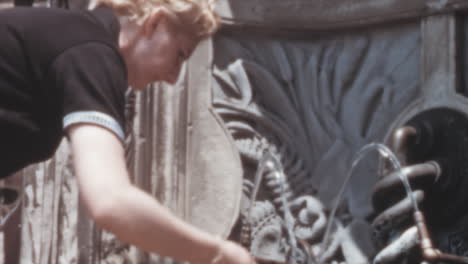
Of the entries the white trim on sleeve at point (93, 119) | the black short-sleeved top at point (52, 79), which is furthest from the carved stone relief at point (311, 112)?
the white trim on sleeve at point (93, 119)

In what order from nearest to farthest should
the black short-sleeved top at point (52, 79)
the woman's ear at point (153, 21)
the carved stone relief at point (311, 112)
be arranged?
1. the black short-sleeved top at point (52, 79)
2. the woman's ear at point (153, 21)
3. the carved stone relief at point (311, 112)

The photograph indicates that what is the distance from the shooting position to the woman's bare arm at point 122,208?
189cm

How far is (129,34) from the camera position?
2.24 metres

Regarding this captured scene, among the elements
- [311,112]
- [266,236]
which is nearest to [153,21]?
[266,236]

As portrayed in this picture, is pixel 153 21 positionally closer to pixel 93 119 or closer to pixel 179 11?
pixel 179 11

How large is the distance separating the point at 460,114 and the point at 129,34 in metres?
1.98

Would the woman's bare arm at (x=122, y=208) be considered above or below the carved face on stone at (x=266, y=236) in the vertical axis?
below

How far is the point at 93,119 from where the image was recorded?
1.97 meters

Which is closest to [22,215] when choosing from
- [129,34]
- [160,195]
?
[160,195]

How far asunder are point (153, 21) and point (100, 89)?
280 mm

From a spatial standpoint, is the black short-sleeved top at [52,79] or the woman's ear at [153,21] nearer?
the black short-sleeved top at [52,79]

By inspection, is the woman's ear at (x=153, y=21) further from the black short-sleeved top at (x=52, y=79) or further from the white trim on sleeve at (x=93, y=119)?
the white trim on sleeve at (x=93, y=119)

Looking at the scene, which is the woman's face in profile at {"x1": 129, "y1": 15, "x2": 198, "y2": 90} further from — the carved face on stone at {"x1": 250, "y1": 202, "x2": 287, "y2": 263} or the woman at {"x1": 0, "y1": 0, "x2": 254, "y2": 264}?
the carved face on stone at {"x1": 250, "y1": 202, "x2": 287, "y2": 263}

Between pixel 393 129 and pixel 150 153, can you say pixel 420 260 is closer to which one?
pixel 393 129
